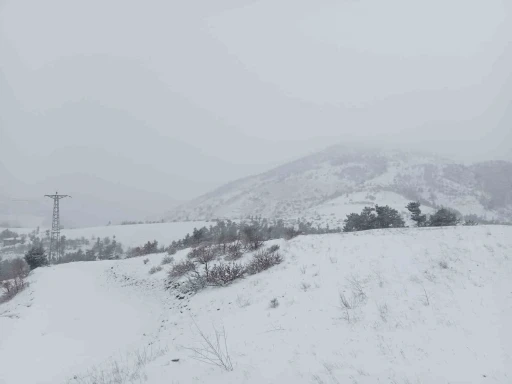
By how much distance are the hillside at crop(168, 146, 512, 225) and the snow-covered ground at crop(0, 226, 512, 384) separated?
5040 cm

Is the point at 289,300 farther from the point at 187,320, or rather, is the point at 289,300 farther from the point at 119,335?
the point at 119,335

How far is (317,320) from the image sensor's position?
7266mm

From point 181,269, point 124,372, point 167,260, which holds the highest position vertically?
point 167,260

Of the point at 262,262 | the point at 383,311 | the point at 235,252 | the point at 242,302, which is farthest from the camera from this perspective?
the point at 235,252

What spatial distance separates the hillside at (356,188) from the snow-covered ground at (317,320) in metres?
50.4

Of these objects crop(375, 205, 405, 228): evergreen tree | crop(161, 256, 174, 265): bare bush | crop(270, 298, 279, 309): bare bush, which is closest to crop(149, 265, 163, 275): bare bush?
crop(161, 256, 174, 265): bare bush

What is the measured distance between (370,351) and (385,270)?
16.4 feet

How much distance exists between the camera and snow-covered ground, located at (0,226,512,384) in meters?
4.94

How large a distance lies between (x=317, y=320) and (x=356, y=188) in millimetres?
97578

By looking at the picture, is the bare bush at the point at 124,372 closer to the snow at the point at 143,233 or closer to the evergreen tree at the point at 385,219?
the evergreen tree at the point at 385,219

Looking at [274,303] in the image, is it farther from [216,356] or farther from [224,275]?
[224,275]

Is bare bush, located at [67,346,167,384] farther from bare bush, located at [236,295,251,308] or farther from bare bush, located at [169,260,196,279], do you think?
bare bush, located at [169,260,196,279]

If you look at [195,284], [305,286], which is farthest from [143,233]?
[305,286]

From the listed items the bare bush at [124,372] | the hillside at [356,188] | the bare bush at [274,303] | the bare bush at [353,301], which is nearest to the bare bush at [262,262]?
the bare bush at [274,303]
